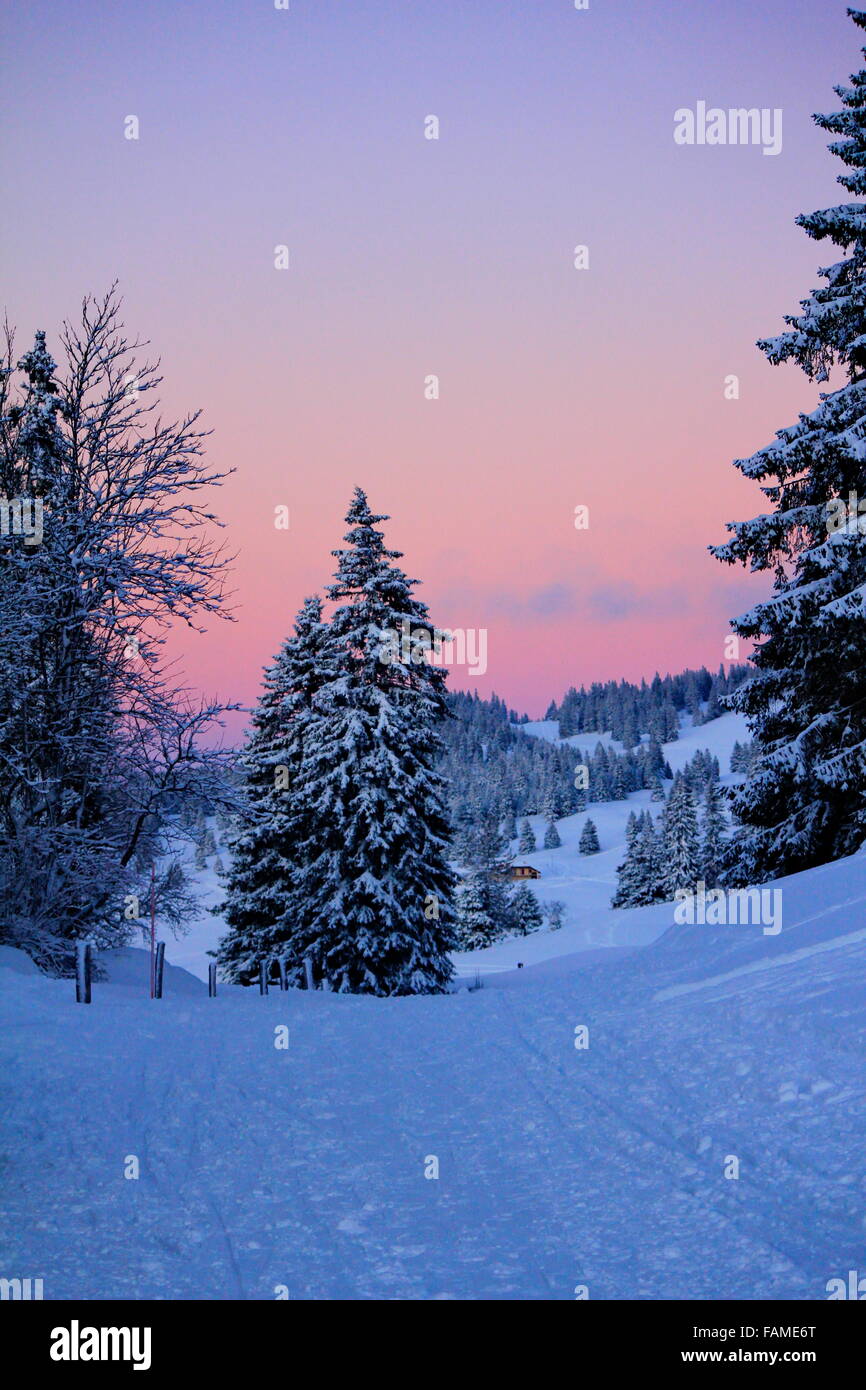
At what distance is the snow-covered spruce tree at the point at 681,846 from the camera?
74.8m

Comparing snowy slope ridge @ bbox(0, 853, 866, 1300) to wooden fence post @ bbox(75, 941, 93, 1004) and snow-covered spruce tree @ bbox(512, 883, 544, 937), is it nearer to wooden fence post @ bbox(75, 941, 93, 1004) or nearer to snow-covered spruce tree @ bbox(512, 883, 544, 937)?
wooden fence post @ bbox(75, 941, 93, 1004)

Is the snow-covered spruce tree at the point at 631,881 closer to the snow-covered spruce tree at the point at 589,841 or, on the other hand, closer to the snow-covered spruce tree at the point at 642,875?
the snow-covered spruce tree at the point at 642,875

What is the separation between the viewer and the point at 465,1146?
6789mm

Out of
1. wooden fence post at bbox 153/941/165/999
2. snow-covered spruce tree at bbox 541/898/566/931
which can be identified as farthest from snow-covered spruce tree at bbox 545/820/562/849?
wooden fence post at bbox 153/941/165/999

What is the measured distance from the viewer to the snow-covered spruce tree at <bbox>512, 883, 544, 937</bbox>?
3233 inches

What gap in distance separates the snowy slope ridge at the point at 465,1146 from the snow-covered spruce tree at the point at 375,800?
41.7 ft

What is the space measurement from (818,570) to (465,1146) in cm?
1365

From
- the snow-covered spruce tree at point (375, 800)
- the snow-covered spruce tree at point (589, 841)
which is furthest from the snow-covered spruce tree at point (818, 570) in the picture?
the snow-covered spruce tree at point (589, 841)

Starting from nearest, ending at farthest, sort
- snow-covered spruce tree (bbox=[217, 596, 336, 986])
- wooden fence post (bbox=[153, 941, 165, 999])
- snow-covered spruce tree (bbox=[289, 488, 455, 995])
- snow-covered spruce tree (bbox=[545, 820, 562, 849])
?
1. wooden fence post (bbox=[153, 941, 165, 999])
2. snow-covered spruce tree (bbox=[289, 488, 455, 995])
3. snow-covered spruce tree (bbox=[217, 596, 336, 986])
4. snow-covered spruce tree (bbox=[545, 820, 562, 849])

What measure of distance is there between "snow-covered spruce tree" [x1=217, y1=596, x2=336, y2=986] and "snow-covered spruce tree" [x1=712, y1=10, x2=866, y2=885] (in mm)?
12664

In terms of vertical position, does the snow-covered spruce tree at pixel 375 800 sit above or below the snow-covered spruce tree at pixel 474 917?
above

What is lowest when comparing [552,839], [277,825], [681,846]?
[552,839]

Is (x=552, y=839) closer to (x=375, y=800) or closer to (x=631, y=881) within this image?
(x=631, y=881)

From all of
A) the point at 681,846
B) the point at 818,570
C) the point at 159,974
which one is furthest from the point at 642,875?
the point at 159,974
